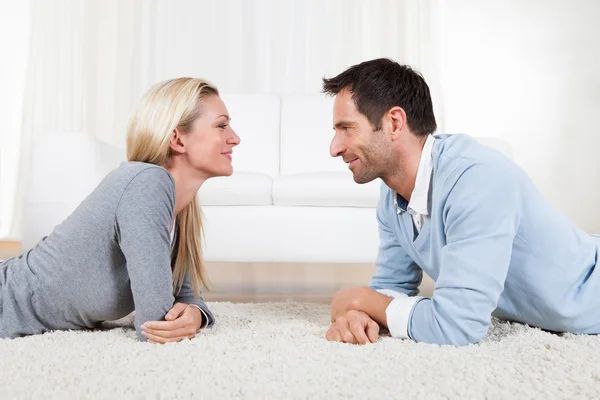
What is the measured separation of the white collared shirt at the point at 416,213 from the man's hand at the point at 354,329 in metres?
0.04

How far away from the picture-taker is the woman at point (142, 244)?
1.31 m

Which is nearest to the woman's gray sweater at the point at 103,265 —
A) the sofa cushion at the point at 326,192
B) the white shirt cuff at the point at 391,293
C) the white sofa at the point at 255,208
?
the white shirt cuff at the point at 391,293

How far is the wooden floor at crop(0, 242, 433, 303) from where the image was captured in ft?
8.43

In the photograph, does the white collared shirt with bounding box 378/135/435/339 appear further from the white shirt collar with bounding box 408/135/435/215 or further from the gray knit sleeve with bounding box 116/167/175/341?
the gray knit sleeve with bounding box 116/167/175/341

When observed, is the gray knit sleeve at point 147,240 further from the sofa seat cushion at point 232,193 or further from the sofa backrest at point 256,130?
the sofa backrest at point 256,130

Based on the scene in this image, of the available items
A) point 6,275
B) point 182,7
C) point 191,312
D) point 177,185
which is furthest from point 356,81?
point 182,7

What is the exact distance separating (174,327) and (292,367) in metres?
0.35

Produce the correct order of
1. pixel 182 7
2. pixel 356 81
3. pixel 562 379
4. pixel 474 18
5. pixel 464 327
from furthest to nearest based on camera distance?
pixel 474 18
pixel 182 7
pixel 356 81
pixel 464 327
pixel 562 379

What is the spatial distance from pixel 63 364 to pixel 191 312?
338 millimetres

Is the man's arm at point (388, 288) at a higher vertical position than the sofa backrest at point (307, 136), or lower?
lower

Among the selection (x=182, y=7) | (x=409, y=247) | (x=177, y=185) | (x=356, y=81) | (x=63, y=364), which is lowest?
(x=63, y=364)

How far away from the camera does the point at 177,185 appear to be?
5.07 ft

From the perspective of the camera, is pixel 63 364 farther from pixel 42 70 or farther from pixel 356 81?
pixel 42 70

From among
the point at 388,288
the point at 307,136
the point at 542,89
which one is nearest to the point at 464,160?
the point at 388,288
